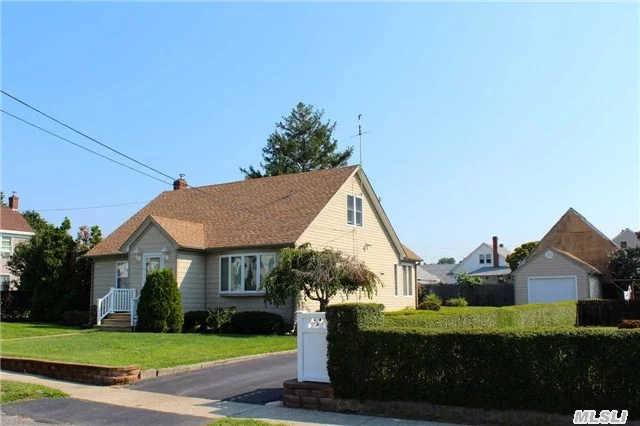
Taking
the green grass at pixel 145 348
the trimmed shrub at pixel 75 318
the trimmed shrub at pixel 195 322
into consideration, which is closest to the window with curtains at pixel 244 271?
the trimmed shrub at pixel 195 322

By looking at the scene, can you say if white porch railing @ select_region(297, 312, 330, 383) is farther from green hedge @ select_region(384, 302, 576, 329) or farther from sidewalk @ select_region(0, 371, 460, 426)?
green hedge @ select_region(384, 302, 576, 329)

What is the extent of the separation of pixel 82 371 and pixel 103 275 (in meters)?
17.3

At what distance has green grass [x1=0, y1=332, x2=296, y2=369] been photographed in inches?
576

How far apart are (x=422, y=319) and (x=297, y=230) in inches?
477

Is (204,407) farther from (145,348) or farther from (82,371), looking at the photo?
(145,348)

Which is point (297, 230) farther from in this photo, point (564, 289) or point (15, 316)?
point (564, 289)

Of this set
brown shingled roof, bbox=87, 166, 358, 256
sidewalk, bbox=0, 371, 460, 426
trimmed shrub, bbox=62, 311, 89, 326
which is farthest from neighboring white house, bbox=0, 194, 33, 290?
sidewalk, bbox=0, 371, 460, 426

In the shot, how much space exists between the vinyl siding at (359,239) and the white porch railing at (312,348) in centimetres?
1360

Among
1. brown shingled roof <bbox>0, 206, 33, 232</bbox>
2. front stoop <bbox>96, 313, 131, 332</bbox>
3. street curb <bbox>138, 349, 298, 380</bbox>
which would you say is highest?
brown shingled roof <bbox>0, 206, 33, 232</bbox>

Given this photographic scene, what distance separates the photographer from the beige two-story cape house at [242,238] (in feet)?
82.2

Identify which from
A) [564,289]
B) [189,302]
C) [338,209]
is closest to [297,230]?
[338,209]

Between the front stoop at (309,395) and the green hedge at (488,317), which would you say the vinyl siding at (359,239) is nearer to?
the green hedge at (488,317)

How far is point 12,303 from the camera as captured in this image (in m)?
31.6

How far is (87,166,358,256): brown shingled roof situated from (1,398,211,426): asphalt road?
13.9 m
